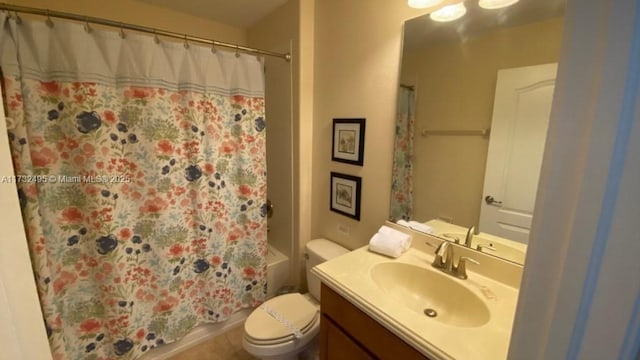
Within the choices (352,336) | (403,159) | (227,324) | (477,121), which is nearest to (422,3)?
(477,121)

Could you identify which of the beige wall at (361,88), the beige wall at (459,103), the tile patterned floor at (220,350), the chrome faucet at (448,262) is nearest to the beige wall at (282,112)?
the beige wall at (361,88)

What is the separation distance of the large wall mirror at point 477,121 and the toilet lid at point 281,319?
2.51ft

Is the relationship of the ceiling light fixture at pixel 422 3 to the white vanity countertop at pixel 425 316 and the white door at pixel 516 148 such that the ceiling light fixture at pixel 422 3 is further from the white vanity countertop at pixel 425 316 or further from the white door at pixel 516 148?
the white vanity countertop at pixel 425 316

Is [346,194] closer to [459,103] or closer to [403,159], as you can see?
[403,159]

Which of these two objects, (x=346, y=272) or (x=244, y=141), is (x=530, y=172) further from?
(x=244, y=141)

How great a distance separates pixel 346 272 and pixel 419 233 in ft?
1.50

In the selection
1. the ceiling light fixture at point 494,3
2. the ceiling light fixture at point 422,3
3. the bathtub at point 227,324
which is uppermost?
the ceiling light fixture at point 422,3

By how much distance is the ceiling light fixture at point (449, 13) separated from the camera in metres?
1.10

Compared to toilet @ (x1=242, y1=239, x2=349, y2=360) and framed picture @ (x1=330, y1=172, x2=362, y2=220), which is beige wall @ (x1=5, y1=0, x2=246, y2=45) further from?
toilet @ (x1=242, y1=239, x2=349, y2=360)

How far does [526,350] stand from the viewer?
0.40m

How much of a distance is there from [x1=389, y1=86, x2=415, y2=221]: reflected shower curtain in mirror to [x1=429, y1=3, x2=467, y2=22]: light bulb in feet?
1.04

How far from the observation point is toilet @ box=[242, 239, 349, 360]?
1.33m

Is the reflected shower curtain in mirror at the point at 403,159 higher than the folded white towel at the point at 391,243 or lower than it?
higher

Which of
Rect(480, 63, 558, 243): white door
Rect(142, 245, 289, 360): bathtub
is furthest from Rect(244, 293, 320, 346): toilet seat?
Rect(480, 63, 558, 243): white door
